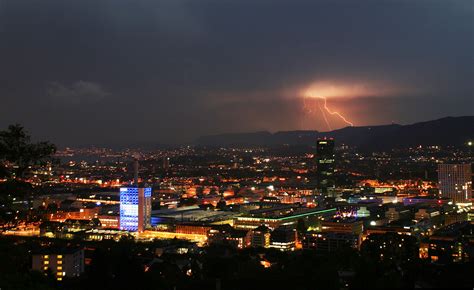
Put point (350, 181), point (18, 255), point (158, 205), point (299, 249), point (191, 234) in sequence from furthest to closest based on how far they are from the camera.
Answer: point (350, 181)
point (158, 205)
point (191, 234)
point (299, 249)
point (18, 255)

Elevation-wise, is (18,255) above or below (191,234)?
above


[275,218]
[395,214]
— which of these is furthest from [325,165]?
[275,218]

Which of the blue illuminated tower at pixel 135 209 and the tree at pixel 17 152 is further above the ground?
the tree at pixel 17 152

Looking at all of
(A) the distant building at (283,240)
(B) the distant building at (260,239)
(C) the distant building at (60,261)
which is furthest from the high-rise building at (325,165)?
(C) the distant building at (60,261)

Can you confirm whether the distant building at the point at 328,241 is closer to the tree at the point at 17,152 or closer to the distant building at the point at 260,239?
the distant building at the point at 260,239

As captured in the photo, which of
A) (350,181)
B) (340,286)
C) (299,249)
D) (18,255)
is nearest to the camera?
(18,255)

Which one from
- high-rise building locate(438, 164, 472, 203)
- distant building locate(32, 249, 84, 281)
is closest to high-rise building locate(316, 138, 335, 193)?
high-rise building locate(438, 164, 472, 203)

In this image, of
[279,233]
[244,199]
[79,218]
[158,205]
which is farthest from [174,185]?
[279,233]

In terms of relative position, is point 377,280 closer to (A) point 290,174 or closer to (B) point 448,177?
(B) point 448,177
